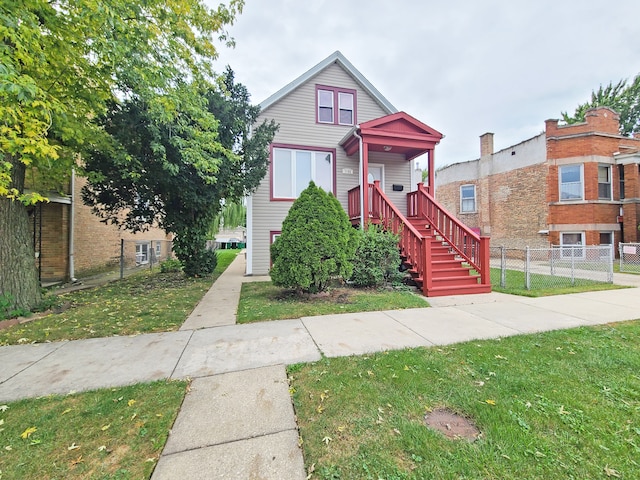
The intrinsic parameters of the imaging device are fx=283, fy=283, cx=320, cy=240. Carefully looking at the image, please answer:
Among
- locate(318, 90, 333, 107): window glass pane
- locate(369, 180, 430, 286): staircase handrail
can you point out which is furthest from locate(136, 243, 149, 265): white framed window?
locate(369, 180, 430, 286): staircase handrail

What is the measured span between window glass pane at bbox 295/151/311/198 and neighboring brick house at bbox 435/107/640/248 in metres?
12.5

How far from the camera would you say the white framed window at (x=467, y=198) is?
18.6 m

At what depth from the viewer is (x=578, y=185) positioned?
13742mm

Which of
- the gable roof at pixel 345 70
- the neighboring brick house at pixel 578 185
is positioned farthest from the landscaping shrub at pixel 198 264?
the neighboring brick house at pixel 578 185

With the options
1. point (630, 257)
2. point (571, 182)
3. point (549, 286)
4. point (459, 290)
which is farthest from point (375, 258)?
point (571, 182)

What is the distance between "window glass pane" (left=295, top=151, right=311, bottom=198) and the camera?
34.2 feet

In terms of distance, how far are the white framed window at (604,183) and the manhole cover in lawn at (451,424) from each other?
56.4 feet

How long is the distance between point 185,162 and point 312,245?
4.08 m

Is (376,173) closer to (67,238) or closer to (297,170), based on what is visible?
(297,170)

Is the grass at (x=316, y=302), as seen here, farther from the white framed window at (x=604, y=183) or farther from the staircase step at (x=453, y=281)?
the white framed window at (x=604, y=183)

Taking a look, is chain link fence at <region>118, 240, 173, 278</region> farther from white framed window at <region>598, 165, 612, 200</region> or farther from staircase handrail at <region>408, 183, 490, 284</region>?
white framed window at <region>598, 165, 612, 200</region>

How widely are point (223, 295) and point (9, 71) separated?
5124mm

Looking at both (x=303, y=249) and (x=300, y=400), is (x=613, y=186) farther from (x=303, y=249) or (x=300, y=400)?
(x=300, y=400)

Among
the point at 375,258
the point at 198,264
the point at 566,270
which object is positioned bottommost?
the point at 566,270
